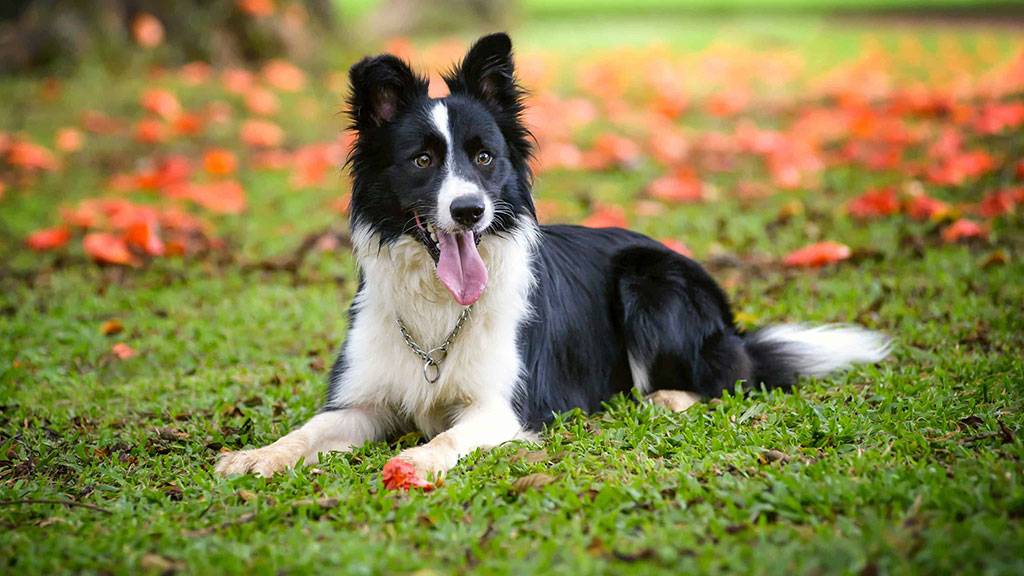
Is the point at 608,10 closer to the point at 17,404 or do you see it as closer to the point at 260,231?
the point at 260,231

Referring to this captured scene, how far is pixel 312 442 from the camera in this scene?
3.90 m

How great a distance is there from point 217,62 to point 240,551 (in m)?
10.1

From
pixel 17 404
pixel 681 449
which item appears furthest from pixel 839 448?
pixel 17 404

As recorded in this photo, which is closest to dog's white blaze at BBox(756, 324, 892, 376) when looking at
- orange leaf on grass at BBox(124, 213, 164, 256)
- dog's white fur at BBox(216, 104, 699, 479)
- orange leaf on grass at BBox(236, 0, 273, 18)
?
dog's white fur at BBox(216, 104, 699, 479)

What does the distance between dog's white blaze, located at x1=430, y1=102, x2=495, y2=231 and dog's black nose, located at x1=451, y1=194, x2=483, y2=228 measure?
0.7 inches

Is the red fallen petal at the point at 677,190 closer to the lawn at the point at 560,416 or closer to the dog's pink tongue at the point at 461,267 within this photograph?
the lawn at the point at 560,416

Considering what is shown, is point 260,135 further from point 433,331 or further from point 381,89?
point 433,331

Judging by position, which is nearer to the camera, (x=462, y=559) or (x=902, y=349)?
(x=462, y=559)

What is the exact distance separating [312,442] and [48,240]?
14.7 feet

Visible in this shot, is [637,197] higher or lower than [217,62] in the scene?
lower

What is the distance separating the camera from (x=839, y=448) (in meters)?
3.60

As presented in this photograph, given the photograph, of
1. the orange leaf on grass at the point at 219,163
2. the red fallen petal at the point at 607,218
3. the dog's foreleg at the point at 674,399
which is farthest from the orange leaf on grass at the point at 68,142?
the dog's foreleg at the point at 674,399

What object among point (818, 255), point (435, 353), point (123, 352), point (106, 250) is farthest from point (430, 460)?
point (106, 250)

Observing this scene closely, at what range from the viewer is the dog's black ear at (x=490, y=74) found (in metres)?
4.00
